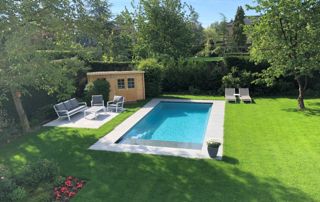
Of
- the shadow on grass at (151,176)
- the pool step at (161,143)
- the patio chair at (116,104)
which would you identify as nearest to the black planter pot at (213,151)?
the shadow on grass at (151,176)

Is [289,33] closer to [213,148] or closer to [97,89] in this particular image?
[213,148]

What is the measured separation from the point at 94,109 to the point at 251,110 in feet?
28.8

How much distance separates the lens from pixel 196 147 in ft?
31.4

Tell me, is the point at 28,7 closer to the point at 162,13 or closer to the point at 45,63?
the point at 45,63

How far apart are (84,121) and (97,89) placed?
352 centimetres

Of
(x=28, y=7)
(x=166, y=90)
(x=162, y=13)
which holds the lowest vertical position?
(x=166, y=90)

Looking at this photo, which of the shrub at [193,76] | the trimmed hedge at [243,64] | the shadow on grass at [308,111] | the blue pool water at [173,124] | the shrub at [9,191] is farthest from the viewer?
the shrub at [193,76]

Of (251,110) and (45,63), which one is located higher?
(45,63)

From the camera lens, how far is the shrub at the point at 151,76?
18.8m

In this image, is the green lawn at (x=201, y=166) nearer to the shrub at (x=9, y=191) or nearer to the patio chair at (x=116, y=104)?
the shrub at (x=9, y=191)

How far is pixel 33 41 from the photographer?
9.21 m

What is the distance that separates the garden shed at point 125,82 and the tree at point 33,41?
6117mm

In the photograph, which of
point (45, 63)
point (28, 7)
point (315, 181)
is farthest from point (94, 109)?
point (315, 181)

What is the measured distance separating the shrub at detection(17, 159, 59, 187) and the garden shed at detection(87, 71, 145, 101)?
10.6 meters
